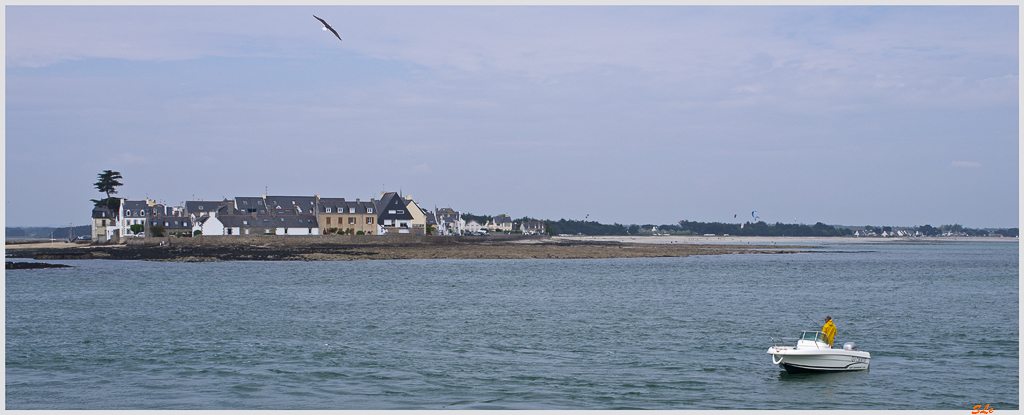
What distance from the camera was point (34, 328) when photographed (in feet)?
94.2

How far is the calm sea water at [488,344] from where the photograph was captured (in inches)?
724

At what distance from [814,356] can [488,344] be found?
1013 centimetres

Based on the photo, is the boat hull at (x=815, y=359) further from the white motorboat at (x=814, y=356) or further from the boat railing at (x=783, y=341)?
the boat railing at (x=783, y=341)

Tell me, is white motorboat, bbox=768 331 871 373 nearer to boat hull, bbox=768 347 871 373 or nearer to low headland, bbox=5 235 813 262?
boat hull, bbox=768 347 871 373

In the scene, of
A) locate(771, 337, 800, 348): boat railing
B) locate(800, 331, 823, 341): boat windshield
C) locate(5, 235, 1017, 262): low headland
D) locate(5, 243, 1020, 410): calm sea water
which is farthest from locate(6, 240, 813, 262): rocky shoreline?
locate(800, 331, 823, 341): boat windshield

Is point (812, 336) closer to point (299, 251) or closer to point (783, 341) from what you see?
point (783, 341)

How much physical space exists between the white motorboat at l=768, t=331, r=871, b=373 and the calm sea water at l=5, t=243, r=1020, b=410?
286mm

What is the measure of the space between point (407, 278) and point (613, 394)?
36.4 meters

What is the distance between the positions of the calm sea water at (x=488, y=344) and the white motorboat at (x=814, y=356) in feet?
0.94

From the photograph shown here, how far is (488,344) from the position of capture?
25.4 m

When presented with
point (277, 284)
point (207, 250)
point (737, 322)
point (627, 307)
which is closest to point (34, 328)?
point (277, 284)

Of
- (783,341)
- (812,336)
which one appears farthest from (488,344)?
(812,336)

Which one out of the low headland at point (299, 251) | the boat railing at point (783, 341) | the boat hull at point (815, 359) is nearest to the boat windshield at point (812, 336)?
the boat railing at point (783, 341)

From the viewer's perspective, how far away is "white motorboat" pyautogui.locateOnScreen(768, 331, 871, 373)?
19906mm
